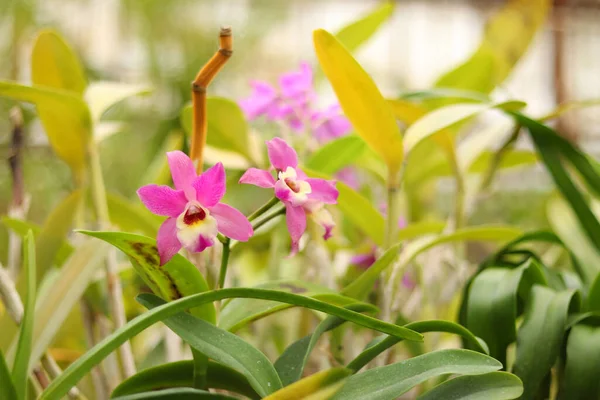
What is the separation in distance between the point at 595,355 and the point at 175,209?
24cm

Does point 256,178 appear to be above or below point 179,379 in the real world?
above

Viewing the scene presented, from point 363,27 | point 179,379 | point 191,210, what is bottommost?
point 179,379

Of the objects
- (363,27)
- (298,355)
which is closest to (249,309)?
(298,355)

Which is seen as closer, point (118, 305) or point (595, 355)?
point (595, 355)

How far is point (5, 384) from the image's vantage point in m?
0.25

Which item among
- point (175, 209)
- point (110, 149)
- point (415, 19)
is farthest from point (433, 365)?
point (415, 19)

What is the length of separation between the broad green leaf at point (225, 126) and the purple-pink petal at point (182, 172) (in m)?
0.18

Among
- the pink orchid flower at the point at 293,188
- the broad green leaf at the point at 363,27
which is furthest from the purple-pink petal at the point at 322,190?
the broad green leaf at the point at 363,27

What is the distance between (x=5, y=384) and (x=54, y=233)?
0.56 ft

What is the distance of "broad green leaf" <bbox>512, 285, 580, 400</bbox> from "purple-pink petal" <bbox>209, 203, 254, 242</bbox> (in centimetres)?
18

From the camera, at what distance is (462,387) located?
0.84 feet

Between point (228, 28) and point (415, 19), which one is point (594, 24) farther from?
point (228, 28)

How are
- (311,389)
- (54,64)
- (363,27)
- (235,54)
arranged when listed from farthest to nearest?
(235,54) < (363,27) < (54,64) < (311,389)

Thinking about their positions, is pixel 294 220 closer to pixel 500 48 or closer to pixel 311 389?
pixel 311 389
